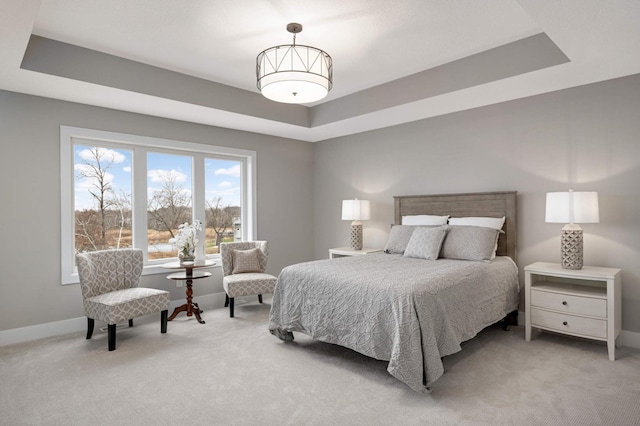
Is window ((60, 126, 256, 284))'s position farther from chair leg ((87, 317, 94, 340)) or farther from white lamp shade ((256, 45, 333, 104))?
white lamp shade ((256, 45, 333, 104))

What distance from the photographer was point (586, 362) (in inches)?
117

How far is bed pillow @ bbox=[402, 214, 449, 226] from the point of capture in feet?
14.4

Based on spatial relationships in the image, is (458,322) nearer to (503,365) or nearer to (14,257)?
(503,365)

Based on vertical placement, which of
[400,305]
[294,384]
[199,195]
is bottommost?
[294,384]

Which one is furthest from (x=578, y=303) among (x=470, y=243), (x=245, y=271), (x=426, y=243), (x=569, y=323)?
(x=245, y=271)

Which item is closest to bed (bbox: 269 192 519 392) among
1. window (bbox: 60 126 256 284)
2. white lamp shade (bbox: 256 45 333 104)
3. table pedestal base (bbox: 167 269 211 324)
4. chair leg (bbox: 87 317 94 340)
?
table pedestal base (bbox: 167 269 211 324)

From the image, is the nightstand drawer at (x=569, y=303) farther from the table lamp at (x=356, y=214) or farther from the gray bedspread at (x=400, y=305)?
the table lamp at (x=356, y=214)

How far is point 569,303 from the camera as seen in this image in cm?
323

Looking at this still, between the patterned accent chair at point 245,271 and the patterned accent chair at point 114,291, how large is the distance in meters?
0.80

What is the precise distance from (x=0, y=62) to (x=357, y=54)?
9.30 feet

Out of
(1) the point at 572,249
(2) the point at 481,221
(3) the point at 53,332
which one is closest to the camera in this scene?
(1) the point at 572,249

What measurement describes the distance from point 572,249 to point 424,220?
1554 millimetres

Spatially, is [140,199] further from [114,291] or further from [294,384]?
[294,384]

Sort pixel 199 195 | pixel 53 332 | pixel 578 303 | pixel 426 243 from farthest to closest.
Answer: pixel 199 195 < pixel 426 243 < pixel 53 332 < pixel 578 303
